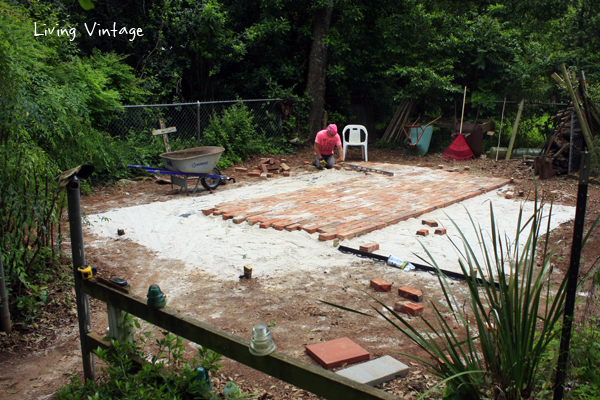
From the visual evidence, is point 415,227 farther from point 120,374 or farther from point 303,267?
point 120,374

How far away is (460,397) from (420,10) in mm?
14114

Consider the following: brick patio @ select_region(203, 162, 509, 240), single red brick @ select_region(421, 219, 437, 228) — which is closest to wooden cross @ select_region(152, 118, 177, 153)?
brick patio @ select_region(203, 162, 509, 240)

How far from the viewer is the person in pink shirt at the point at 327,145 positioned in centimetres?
1120

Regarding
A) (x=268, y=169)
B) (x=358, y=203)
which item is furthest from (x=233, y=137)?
(x=358, y=203)

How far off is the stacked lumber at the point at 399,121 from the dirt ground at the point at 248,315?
9765 mm

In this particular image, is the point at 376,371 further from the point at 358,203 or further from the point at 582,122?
the point at 582,122

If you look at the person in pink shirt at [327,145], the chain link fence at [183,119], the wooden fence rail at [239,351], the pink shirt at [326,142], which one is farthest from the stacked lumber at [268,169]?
the wooden fence rail at [239,351]

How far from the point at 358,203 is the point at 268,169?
404cm

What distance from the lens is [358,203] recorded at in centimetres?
789

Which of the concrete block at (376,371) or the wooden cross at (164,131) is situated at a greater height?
the wooden cross at (164,131)

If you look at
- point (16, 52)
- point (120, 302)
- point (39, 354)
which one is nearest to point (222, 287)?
point (39, 354)

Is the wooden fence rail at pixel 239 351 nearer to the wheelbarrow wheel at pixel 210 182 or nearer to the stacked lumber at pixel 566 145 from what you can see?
the wheelbarrow wheel at pixel 210 182

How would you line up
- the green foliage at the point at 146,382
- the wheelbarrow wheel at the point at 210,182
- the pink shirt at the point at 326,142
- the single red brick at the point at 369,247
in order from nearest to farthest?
1. the green foliage at the point at 146,382
2. the single red brick at the point at 369,247
3. the wheelbarrow wheel at the point at 210,182
4. the pink shirt at the point at 326,142

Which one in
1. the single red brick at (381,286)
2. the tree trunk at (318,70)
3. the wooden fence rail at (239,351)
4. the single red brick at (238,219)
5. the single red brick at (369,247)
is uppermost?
the tree trunk at (318,70)
